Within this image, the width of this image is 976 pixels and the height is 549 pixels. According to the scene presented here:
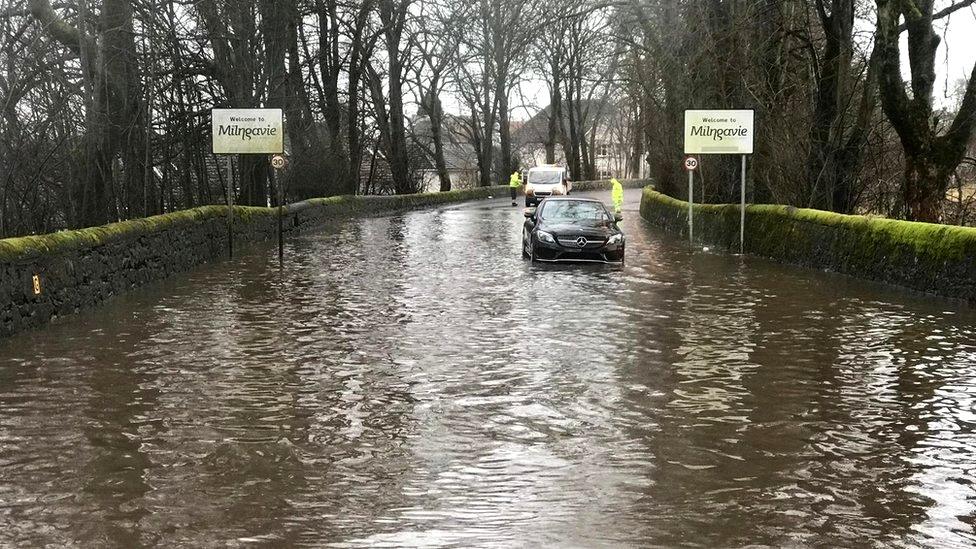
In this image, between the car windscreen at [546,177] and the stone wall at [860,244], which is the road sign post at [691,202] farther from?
the car windscreen at [546,177]

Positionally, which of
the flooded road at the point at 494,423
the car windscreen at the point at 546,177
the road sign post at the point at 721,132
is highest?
the road sign post at the point at 721,132

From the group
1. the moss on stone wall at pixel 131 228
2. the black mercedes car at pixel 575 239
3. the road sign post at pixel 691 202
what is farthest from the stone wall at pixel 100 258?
the road sign post at pixel 691 202

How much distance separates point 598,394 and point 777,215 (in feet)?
Result: 55.1

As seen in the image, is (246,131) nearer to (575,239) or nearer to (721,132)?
(575,239)

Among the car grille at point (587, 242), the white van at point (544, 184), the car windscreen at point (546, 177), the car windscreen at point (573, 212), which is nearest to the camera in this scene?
the car grille at point (587, 242)

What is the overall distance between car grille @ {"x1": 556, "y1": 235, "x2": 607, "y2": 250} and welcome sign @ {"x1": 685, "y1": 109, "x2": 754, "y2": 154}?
20.1ft

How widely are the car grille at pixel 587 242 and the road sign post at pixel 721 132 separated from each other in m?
5.24

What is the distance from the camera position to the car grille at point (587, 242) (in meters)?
23.6

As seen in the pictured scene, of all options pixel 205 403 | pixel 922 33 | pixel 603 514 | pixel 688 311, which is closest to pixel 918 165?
pixel 922 33

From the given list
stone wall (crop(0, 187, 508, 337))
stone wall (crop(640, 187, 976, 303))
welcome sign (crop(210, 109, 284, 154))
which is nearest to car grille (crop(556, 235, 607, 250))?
stone wall (crop(640, 187, 976, 303))

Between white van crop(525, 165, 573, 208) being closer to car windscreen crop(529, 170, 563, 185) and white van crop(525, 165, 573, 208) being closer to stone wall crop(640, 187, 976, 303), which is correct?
car windscreen crop(529, 170, 563, 185)

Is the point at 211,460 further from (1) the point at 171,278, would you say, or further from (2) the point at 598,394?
(1) the point at 171,278

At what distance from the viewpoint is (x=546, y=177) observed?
55.4m

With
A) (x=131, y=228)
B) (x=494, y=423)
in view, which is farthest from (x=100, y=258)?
(x=494, y=423)
